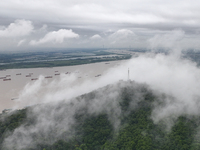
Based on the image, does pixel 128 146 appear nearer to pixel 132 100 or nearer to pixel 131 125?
pixel 131 125

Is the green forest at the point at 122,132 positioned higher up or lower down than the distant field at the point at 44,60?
→ lower down

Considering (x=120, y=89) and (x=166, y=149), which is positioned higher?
(x=120, y=89)

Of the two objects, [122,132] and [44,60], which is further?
[44,60]

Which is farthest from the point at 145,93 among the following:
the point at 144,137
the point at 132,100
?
the point at 144,137

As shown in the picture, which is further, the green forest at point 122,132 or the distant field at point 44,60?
the distant field at point 44,60

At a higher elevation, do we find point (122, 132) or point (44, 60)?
point (44, 60)

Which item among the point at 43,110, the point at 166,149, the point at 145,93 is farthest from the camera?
the point at 145,93

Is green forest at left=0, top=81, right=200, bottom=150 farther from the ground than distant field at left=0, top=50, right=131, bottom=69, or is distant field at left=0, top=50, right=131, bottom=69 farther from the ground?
distant field at left=0, top=50, right=131, bottom=69

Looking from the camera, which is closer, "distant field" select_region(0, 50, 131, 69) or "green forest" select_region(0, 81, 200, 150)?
"green forest" select_region(0, 81, 200, 150)
